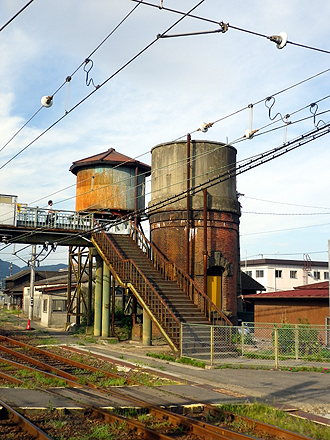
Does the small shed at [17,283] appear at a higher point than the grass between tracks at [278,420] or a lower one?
higher

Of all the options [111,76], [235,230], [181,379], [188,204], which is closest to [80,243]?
[188,204]

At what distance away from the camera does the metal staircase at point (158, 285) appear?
1978 cm

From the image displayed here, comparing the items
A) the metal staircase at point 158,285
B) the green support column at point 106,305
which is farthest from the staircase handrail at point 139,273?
the green support column at point 106,305

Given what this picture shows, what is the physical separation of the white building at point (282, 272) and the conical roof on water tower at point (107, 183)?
36349mm

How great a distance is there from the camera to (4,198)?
25.9m

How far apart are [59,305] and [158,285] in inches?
695

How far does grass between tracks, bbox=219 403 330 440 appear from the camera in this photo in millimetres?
8796

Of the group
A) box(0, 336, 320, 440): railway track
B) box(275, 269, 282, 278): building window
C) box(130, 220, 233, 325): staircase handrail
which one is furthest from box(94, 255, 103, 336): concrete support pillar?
box(275, 269, 282, 278): building window

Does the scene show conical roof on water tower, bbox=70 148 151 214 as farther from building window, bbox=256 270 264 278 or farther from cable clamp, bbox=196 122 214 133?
building window, bbox=256 270 264 278

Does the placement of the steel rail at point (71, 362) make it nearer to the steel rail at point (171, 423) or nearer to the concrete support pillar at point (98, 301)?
the steel rail at point (171, 423)

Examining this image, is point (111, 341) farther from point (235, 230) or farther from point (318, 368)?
point (318, 368)

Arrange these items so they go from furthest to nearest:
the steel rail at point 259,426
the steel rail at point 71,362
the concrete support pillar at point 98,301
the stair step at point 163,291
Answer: the concrete support pillar at point 98,301 < the stair step at point 163,291 < the steel rail at point 71,362 < the steel rail at point 259,426

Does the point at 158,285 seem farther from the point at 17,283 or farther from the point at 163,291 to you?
the point at 17,283

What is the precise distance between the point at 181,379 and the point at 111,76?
884cm
